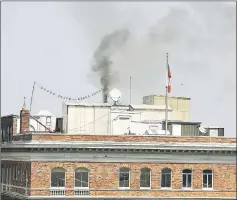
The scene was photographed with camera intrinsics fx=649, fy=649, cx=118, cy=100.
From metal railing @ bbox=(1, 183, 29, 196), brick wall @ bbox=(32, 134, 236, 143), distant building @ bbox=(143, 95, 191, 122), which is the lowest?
metal railing @ bbox=(1, 183, 29, 196)

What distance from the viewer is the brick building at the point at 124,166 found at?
45344 millimetres

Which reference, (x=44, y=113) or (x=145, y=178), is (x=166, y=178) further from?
(x=44, y=113)

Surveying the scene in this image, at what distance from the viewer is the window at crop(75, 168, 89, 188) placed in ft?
151

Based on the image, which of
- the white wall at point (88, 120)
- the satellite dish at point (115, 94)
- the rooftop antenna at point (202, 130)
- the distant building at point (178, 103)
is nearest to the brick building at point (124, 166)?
the white wall at point (88, 120)

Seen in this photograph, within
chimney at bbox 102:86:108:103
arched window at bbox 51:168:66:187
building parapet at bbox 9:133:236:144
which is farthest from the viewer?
chimney at bbox 102:86:108:103

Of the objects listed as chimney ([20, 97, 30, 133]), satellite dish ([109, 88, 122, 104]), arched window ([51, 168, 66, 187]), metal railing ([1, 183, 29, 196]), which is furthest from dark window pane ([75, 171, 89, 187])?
satellite dish ([109, 88, 122, 104])

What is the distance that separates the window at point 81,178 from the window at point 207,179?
8.81 metres

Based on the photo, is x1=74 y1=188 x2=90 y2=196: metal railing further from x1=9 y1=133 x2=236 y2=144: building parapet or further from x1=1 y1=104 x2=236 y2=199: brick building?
x1=9 y1=133 x2=236 y2=144: building parapet

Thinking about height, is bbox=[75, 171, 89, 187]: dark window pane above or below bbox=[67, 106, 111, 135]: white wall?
below

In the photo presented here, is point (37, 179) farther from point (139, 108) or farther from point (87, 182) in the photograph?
point (139, 108)

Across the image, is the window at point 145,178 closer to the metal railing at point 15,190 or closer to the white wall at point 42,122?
the metal railing at point 15,190

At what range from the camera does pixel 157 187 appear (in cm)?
4694

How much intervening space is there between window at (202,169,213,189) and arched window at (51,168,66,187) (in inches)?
412

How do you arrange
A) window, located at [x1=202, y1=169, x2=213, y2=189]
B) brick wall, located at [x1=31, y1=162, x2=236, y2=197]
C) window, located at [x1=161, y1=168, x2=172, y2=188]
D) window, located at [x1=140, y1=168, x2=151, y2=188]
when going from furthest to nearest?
window, located at [x1=202, y1=169, x2=213, y2=189]
window, located at [x1=161, y1=168, x2=172, y2=188]
window, located at [x1=140, y1=168, x2=151, y2=188]
brick wall, located at [x1=31, y1=162, x2=236, y2=197]
